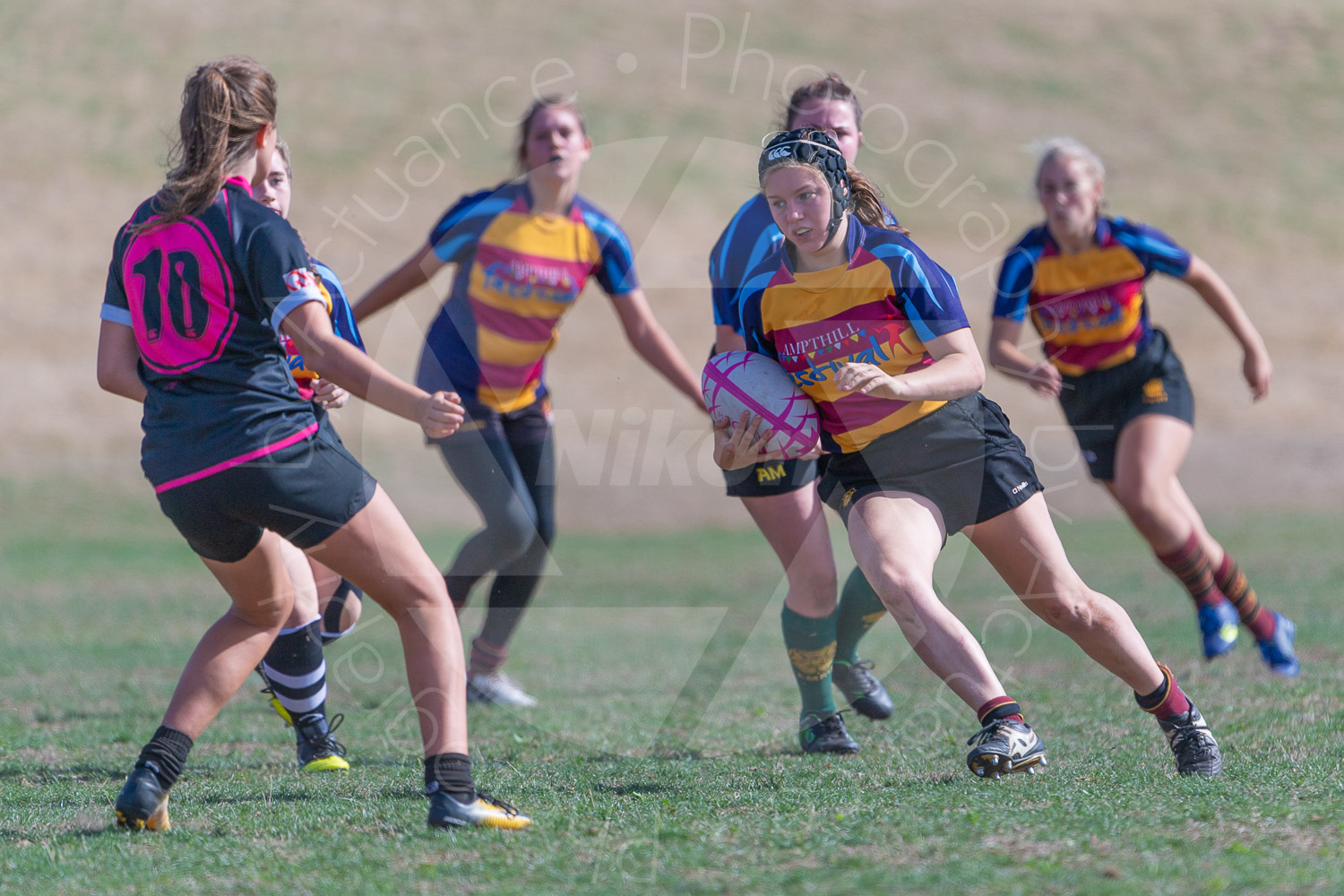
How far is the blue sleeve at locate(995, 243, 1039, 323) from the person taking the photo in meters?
6.27

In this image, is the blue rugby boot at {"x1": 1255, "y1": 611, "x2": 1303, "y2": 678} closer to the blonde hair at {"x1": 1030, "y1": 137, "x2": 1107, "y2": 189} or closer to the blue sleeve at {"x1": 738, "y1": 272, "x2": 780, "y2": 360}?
the blonde hair at {"x1": 1030, "y1": 137, "x2": 1107, "y2": 189}

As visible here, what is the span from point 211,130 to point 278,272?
1.48 ft

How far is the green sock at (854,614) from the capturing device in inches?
197

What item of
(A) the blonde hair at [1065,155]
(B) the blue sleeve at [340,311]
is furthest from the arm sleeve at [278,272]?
(A) the blonde hair at [1065,155]

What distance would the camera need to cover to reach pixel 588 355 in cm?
2312

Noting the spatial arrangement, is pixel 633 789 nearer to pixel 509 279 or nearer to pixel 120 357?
pixel 120 357

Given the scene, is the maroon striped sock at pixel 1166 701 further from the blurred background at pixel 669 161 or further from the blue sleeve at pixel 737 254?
the blurred background at pixel 669 161

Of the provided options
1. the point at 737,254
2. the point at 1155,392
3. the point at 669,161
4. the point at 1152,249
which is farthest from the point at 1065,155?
the point at 669,161

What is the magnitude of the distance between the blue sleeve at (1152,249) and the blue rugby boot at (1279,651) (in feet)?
5.69

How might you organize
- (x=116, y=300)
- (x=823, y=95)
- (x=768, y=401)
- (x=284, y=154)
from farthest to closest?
(x=823, y=95), (x=284, y=154), (x=768, y=401), (x=116, y=300)

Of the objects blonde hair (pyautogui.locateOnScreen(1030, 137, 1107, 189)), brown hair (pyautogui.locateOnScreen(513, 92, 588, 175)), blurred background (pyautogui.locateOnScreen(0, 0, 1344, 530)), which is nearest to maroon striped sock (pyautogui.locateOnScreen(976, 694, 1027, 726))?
brown hair (pyautogui.locateOnScreen(513, 92, 588, 175))

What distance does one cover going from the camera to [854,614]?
5.01 metres

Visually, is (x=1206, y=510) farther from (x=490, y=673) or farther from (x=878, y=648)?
(x=490, y=673)

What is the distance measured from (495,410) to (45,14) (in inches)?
1028
